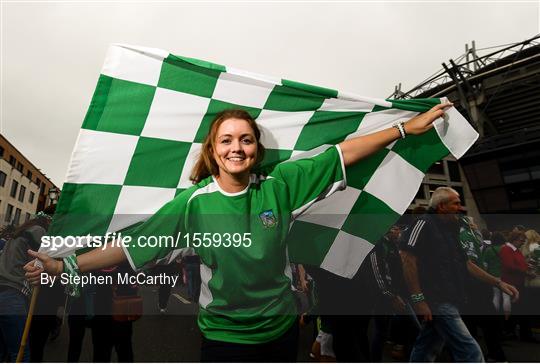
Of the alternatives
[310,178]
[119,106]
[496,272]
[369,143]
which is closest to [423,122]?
[369,143]

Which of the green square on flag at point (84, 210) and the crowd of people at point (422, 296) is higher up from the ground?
the green square on flag at point (84, 210)

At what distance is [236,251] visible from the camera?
1.48m

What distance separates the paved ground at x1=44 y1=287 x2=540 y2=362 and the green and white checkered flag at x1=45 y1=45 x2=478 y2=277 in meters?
2.40

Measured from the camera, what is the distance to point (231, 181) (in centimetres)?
163

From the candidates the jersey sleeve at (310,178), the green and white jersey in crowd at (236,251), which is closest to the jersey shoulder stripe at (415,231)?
the jersey sleeve at (310,178)

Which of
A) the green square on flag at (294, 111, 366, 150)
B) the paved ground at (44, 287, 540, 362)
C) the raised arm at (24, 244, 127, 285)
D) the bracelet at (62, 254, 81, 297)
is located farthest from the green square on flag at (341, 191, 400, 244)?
the paved ground at (44, 287, 540, 362)

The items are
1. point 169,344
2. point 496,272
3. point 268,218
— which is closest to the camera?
point 268,218

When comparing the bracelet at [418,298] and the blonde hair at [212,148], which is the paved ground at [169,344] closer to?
the bracelet at [418,298]

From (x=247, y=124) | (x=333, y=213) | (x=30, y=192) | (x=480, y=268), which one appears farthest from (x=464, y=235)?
(x=30, y=192)

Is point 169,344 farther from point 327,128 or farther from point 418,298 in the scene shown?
point 327,128

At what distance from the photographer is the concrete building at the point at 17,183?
38281 millimetres

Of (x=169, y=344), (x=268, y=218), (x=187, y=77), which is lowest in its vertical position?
(x=169, y=344)

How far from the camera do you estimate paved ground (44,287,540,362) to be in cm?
389

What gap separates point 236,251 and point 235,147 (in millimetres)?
455
